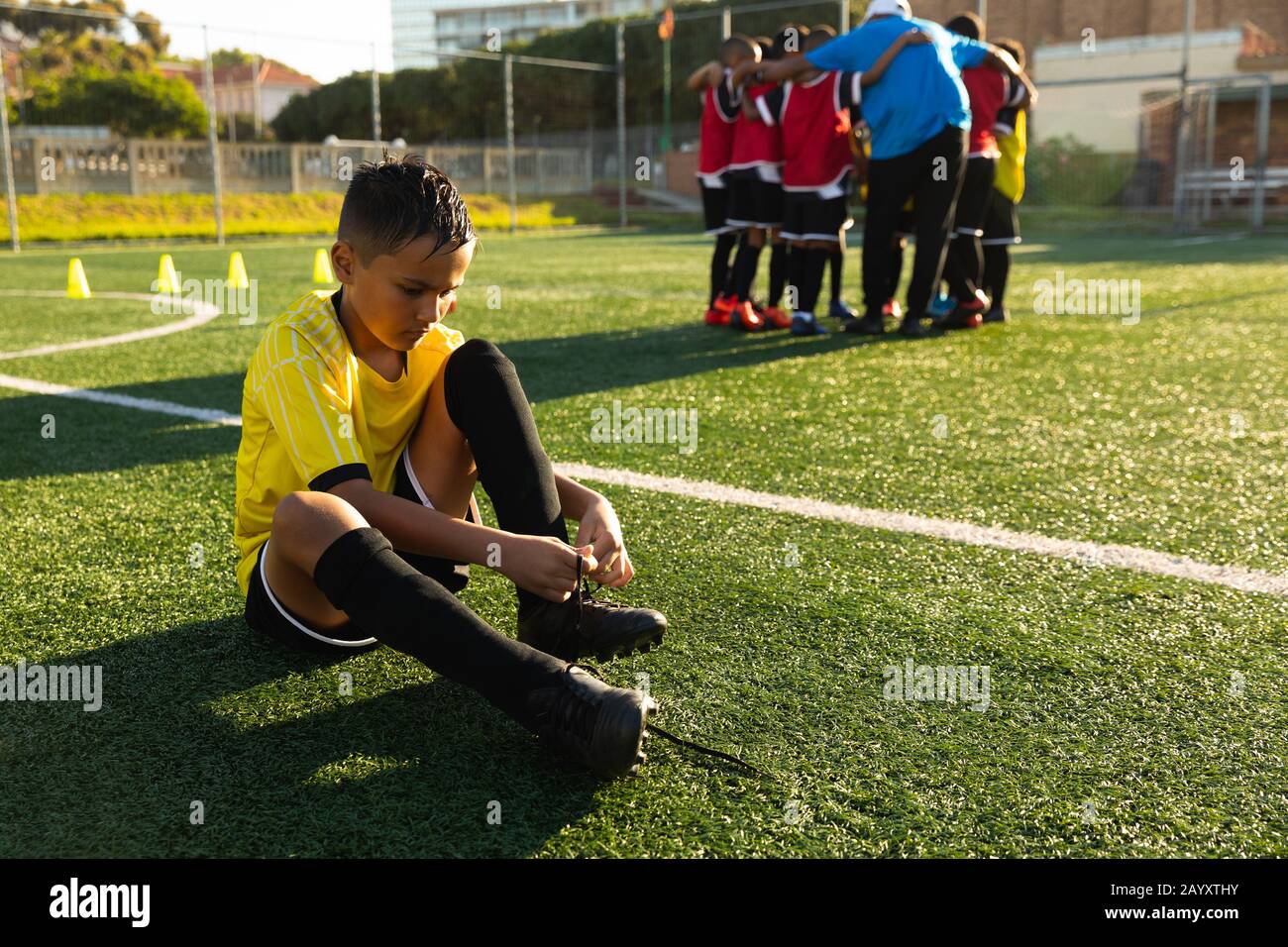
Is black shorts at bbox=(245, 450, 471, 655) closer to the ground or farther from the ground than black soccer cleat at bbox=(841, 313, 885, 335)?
closer to the ground

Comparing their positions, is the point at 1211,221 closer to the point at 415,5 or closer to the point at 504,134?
the point at 504,134

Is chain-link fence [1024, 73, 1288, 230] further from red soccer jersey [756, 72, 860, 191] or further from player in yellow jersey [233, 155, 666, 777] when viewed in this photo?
player in yellow jersey [233, 155, 666, 777]

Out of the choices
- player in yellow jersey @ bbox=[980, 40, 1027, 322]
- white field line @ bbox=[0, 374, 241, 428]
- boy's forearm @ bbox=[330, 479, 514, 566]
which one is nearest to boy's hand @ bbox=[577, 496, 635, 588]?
boy's forearm @ bbox=[330, 479, 514, 566]

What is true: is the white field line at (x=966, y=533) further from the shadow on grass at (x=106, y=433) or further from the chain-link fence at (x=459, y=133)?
the chain-link fence at (x=459, y=133)

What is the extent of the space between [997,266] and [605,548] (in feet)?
21.2

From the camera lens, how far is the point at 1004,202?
25.5ft

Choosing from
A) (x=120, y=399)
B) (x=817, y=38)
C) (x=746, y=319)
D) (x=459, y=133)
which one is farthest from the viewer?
(x=459, y=133)

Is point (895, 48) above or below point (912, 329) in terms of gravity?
above

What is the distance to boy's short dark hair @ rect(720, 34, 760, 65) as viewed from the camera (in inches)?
285

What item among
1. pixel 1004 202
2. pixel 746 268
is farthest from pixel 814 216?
pixel 1004 202

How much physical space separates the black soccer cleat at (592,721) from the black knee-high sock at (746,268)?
5.90 metres

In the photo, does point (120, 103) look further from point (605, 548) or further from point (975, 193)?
point (605, 548)

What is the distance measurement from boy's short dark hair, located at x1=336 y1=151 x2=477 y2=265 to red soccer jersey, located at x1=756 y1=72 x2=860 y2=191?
531 cm

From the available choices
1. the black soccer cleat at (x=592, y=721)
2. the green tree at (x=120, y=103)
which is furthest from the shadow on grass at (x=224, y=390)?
the green tree at (x=120, y=103)
